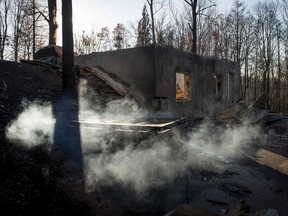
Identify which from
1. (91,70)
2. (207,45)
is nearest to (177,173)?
(91,70)

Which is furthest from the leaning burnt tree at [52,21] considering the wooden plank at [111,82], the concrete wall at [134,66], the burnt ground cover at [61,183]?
the burnt ground cover at [61,183]

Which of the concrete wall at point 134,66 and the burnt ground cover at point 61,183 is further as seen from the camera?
the concrete wall at point 134,66

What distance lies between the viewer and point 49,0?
16.7m

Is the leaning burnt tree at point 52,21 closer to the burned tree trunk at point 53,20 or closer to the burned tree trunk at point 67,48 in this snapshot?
the burned tree trunk at point 53,20

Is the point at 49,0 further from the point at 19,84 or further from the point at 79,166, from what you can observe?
the point at 79,166

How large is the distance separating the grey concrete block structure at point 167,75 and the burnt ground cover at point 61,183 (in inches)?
124

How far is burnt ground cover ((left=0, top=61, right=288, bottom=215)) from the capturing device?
379cm

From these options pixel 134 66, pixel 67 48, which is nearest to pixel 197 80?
pixel 134 66

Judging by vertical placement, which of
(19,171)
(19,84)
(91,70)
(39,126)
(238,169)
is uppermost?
(91,70)

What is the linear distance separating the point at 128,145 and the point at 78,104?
13.0 feet

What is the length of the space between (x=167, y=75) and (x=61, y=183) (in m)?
6.98

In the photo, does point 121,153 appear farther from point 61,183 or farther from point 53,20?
point 53,20

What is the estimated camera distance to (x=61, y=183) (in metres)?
4.45

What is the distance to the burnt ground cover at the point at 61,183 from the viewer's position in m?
3.79
